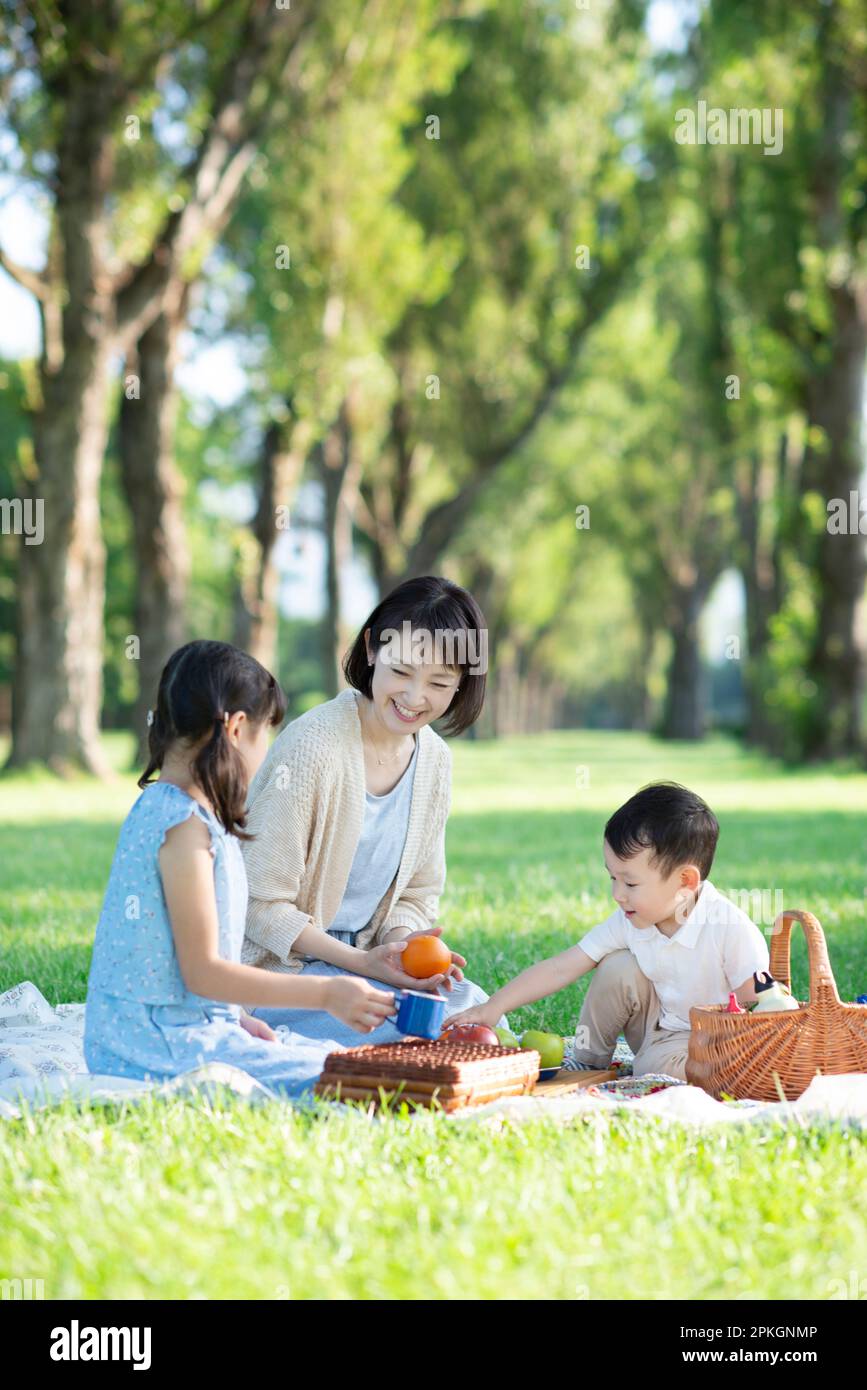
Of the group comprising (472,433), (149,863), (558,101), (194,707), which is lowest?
(149,863)

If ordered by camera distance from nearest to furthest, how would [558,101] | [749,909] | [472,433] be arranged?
[749,909] < [558,101] < [472,433]

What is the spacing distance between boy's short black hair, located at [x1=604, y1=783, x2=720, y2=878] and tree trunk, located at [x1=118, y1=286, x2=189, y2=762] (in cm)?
1493

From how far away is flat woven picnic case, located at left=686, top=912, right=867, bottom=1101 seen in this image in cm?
434

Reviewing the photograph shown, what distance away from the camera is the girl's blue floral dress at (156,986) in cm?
401

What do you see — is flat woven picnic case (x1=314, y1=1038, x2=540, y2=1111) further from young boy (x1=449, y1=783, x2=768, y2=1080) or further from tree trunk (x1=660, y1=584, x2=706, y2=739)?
tree trunk (x1=660, y1=584, x2=706, y2=739)

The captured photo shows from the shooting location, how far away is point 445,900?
8.67 m

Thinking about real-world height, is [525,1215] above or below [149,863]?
below

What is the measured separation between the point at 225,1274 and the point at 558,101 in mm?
26603

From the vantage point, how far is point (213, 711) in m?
3.99

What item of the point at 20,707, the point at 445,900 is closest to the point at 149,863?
the point at 445,900

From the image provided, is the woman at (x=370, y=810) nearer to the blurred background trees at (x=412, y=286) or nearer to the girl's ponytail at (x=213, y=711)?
the girl's ponytail at (x=213, y=711)

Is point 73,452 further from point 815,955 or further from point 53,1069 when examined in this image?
point 815,955

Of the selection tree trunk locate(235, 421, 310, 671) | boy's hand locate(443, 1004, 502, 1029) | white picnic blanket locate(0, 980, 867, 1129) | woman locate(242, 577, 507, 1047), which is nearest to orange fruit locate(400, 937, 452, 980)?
woman locate(242, 577, 507, 1047)
